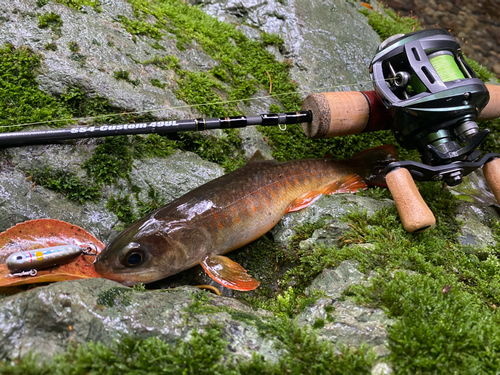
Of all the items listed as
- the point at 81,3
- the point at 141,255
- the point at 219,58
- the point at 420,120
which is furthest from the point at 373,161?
the point at 81,3

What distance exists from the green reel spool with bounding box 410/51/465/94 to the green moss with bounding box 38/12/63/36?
13.2 ft

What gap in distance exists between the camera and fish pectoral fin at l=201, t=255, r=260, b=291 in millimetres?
3312

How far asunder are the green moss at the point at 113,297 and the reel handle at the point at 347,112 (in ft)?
8.63

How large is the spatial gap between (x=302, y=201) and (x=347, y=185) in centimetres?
64

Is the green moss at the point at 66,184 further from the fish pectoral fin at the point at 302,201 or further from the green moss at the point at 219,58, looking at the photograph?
the fish pectoral fin at the point at 302,201

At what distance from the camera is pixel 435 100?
3.33 metres

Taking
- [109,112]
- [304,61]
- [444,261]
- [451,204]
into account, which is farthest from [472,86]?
[109,112]

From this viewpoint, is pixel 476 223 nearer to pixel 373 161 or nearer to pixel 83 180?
pixel 373 161

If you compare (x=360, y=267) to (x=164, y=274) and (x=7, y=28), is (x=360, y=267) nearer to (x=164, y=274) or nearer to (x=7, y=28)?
(x=164, y=274)

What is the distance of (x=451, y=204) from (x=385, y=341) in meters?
2.30

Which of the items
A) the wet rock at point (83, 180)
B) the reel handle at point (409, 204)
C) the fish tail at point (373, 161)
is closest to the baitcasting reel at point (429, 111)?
the reel handle at point (409, 204)

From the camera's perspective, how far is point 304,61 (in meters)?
5.74

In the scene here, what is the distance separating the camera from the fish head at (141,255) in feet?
10.4

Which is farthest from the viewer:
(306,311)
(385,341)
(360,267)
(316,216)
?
(316,216)
